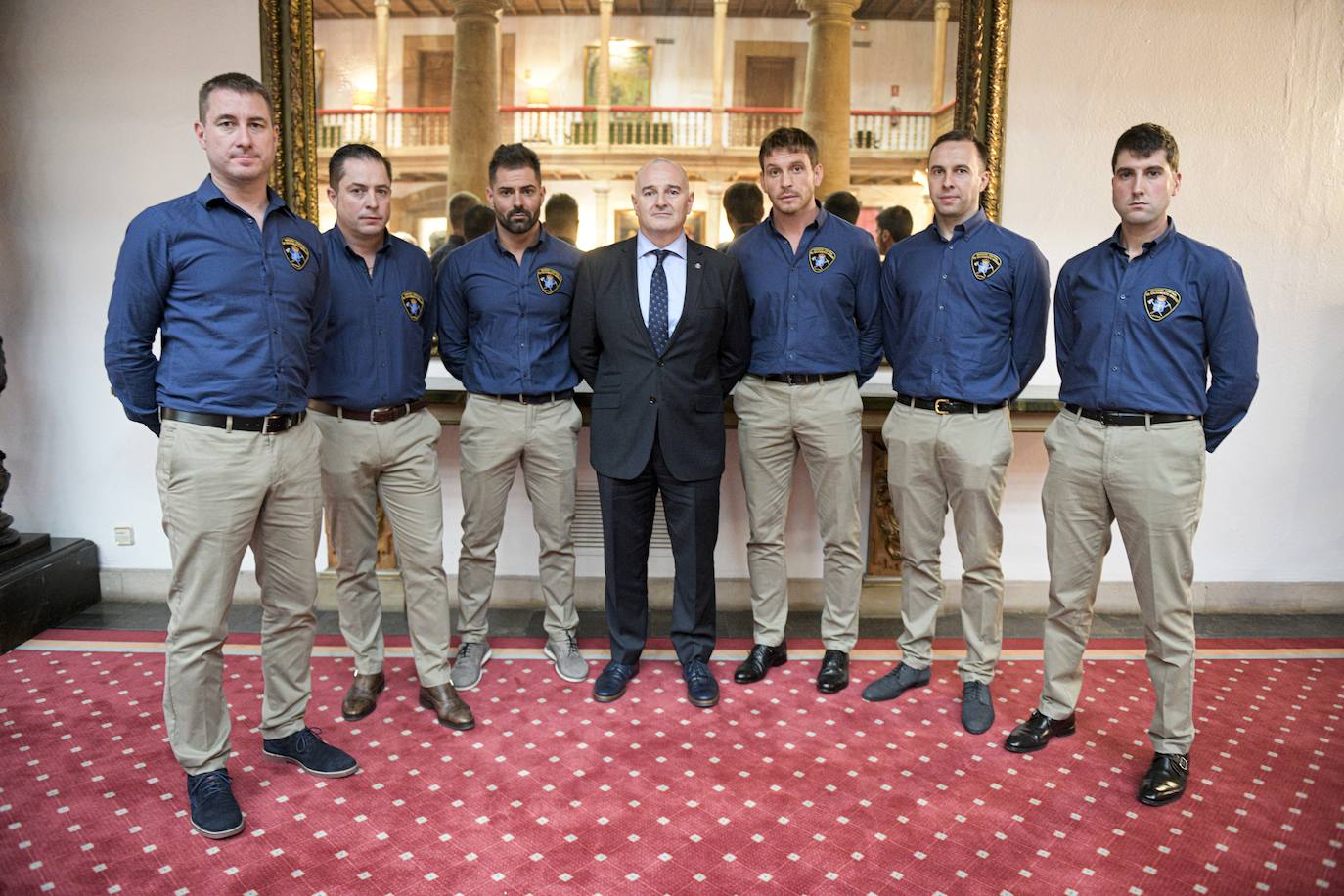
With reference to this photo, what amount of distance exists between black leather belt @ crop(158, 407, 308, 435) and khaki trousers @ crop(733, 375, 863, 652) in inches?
69.4

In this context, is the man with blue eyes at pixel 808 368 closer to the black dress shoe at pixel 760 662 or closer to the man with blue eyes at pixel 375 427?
the black dress shoe at pixel 760 662

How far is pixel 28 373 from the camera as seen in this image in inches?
191

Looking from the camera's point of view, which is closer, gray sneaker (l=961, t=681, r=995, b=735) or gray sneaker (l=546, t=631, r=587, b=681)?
gray sneaker (l=961, t=681, r=995, b=735)

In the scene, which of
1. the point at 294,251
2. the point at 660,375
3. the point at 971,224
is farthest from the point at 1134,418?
the point at 294,251

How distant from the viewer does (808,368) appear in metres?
3.80

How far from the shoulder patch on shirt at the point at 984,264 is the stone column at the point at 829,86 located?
1.17 metres

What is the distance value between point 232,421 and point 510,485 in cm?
129

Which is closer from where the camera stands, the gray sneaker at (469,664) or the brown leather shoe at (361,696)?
the brown leather shoe at (361,696)

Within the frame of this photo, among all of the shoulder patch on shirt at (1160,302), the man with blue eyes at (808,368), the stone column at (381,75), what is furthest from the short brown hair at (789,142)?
the stone column at (381,75)

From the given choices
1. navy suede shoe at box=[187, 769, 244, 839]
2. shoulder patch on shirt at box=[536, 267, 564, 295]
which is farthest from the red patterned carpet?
shoulder patch on shirt at box=[536, 267, 564, 295]

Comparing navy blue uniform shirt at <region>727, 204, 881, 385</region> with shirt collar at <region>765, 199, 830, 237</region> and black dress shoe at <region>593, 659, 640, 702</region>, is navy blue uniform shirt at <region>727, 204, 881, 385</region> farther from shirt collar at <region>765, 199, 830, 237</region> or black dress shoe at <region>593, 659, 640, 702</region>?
black dress shoe at <region>593, 659, 640, 702</region>

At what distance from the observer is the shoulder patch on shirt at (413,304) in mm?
3609

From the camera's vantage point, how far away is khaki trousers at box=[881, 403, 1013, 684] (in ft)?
11.9

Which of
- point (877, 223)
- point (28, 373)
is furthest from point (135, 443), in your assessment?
point (877, 223)
